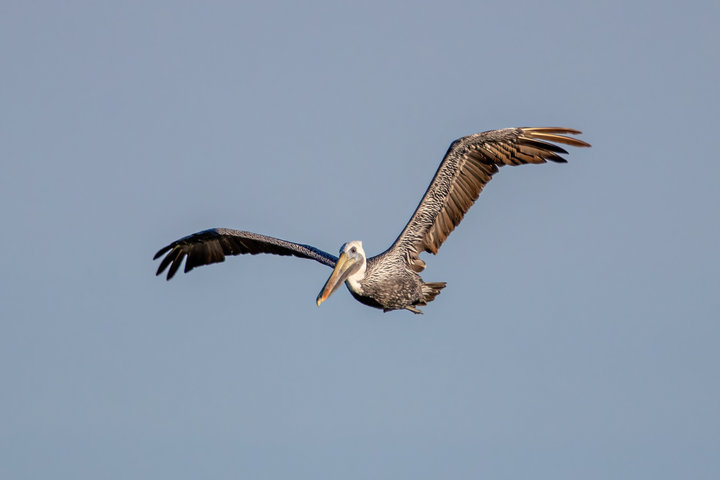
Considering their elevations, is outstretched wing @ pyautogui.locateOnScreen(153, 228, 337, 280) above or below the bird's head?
above

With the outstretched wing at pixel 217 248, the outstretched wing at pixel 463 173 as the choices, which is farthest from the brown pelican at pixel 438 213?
the outstretched wing at pixel 217 248

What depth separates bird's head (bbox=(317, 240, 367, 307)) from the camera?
19.1 meters

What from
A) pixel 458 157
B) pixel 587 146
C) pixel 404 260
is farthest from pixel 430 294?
pixel 587 146

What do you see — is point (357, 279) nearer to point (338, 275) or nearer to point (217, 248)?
point (338, 275)

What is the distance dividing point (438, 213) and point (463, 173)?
90cm

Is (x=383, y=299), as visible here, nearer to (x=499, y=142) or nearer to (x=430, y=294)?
(x=430, y=294)

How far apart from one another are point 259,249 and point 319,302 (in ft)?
13.9

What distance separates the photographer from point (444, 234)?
68.5ft

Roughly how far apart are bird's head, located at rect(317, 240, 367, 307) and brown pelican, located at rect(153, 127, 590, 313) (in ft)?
0.06

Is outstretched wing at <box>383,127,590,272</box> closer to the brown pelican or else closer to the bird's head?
the brown pelican

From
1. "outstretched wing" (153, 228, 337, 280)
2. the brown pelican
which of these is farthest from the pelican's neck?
"outstretched wing" (153, 228, 337, 280)

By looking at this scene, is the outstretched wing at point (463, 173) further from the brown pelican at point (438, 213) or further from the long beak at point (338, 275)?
the long beak at point (338, 275)

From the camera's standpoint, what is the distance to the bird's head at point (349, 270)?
62.5ft

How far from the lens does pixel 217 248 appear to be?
22750mm
